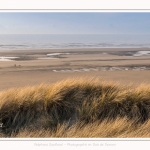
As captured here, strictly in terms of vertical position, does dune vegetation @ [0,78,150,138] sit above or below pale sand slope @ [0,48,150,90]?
above

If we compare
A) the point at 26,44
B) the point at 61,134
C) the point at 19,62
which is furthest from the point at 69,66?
the point at 61,134

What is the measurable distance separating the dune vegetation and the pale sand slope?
2564mm

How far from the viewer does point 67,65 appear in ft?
34.8

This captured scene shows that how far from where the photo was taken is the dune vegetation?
4.55m

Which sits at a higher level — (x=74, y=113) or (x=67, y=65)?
(x=74, y=113)

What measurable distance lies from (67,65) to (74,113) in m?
5.74

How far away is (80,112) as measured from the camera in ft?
16.0

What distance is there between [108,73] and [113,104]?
425 centimetres

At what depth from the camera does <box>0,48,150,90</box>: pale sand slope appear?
27.8ft

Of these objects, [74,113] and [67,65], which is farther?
Answer: [67,65]

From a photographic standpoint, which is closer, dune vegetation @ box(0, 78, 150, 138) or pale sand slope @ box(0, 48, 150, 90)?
dune vegetation @ box(0, 78, 150, 138)

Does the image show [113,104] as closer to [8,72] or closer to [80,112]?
[80,112]

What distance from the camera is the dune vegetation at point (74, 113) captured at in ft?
14.9

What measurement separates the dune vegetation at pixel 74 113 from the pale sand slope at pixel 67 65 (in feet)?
8.41
